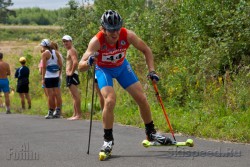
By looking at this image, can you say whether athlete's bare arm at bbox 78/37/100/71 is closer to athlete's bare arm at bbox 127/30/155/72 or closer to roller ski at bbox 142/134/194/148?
athlete's bare arm at bbox 127/30/155/72

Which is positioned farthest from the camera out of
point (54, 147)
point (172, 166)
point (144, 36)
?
point (144, 36)

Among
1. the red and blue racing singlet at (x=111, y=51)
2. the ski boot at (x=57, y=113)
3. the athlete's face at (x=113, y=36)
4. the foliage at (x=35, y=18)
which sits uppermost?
the foliage at (x=35, y=18)

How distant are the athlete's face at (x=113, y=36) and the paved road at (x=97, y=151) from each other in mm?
1631

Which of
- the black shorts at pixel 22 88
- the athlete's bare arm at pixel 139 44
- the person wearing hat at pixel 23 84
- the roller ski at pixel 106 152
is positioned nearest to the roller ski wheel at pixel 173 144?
the roller ski at pixel 106 152

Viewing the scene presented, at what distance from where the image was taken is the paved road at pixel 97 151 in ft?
26.7

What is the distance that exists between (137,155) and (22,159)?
1.63 meters

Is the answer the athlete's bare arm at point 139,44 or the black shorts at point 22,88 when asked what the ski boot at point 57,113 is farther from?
the athlete's bare arm at point 139,44

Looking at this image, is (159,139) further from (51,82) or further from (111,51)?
(51,82)

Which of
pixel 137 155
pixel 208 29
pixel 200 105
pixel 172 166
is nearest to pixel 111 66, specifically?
pixel 137 155

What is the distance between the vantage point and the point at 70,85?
48.4ft

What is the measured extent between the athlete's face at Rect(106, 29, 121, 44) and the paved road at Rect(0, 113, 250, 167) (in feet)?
5.35

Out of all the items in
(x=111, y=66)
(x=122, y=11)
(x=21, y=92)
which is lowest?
(x=21, y=92)

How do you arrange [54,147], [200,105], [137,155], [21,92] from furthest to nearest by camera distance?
[21,92]
[200,105]
[54,147]
[137,155]

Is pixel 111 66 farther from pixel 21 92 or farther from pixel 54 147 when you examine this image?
Result: pixel 21 92
